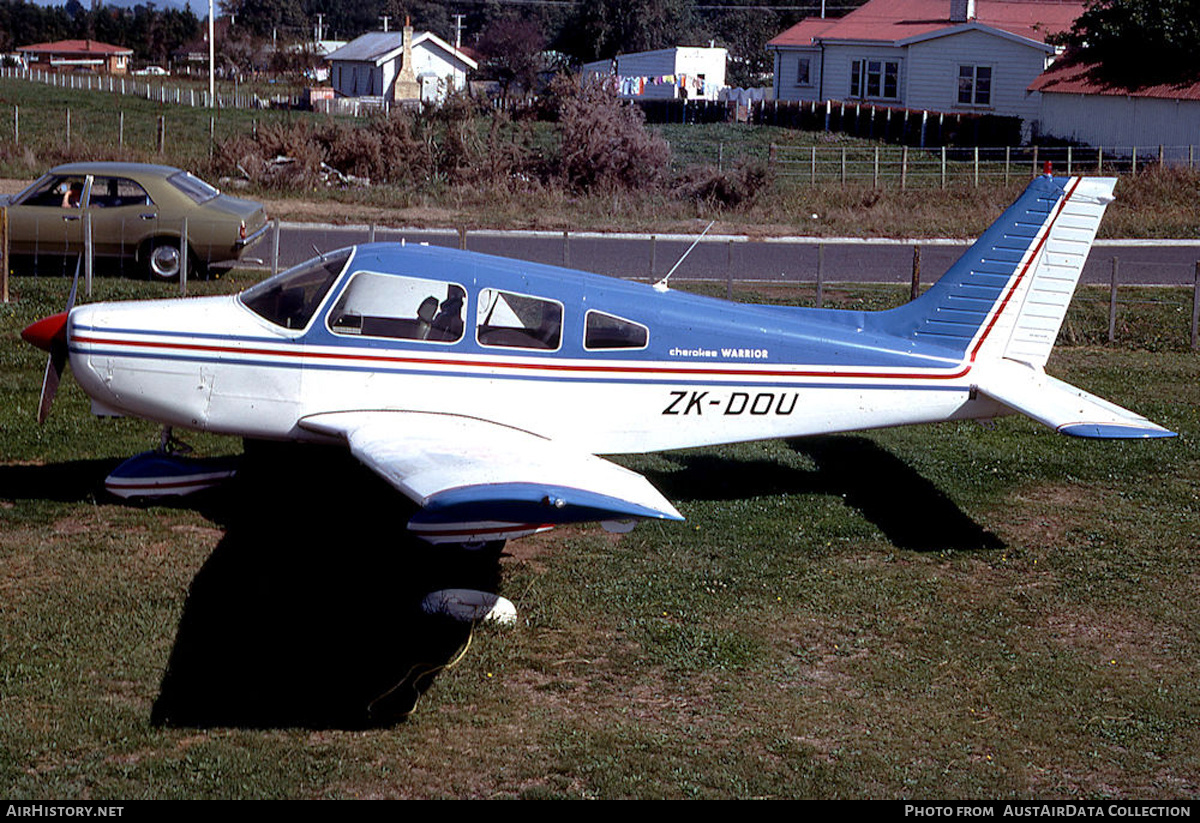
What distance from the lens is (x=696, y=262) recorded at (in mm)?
26656

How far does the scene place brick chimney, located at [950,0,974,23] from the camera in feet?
171

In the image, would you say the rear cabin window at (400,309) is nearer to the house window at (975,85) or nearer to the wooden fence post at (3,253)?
the wooden fence post at (3,253)

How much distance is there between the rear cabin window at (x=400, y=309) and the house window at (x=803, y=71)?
5220cm

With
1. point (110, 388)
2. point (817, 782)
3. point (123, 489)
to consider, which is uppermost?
point (110, 388)

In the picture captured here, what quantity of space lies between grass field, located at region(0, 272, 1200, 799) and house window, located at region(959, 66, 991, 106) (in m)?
42.0

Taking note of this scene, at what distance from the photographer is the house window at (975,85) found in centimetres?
5053

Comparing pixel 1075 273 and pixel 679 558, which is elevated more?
pixel 1075 273

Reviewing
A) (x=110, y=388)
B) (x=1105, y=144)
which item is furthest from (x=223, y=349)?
(x=1105, y=144)

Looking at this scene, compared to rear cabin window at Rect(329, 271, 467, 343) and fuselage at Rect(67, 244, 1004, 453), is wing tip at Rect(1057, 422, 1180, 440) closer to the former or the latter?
fuselage at Rect(67, 244, 1004, 453)

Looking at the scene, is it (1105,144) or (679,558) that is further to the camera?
(1105,144)

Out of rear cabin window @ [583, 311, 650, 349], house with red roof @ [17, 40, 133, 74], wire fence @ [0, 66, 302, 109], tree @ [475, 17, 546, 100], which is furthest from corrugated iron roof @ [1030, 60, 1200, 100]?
house with red roof @ [17, 40, 133, 74]

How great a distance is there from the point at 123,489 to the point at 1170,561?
8706mm

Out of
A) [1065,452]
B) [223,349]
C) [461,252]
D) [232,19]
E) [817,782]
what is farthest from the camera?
[232,19]
